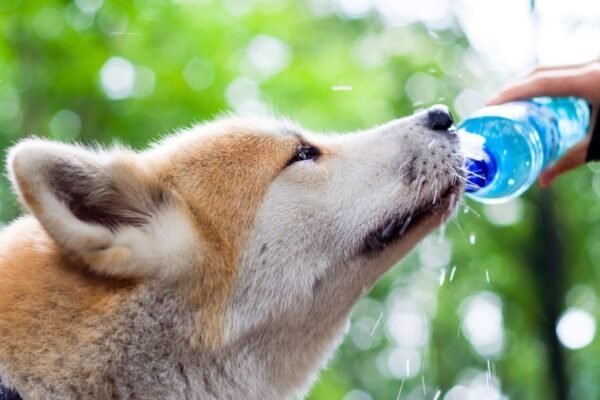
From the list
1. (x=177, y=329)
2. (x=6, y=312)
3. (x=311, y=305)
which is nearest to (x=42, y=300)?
(x=6, y=312)

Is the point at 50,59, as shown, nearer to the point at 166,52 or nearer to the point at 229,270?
the point at 166,52

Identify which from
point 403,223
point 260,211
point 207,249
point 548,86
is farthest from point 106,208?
point 548,86

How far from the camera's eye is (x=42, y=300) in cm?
312

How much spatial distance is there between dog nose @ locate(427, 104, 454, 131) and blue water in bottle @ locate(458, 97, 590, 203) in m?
0.12

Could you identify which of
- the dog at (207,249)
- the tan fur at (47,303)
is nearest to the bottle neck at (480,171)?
the dog at (207,249)

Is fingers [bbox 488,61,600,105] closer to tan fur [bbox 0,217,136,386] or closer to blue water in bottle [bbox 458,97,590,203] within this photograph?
blue water in bottle [bbox 458,97,590,203]

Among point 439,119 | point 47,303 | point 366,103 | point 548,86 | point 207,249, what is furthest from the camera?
point 366,103

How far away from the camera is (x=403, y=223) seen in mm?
3717

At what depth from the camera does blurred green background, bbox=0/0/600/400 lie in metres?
8.62

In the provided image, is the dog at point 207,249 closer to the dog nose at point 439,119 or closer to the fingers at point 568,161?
the dog nose at point 439,119

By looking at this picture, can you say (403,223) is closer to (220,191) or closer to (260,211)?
(260,211)

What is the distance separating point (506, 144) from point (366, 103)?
Result: 923 cm

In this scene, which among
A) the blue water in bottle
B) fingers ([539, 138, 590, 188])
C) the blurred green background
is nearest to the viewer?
the blue water in bottle

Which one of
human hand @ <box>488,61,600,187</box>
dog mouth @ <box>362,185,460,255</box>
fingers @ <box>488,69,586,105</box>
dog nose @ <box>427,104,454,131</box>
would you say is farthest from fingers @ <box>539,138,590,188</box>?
dog mouth @ <box>362,185,460,255</box>
